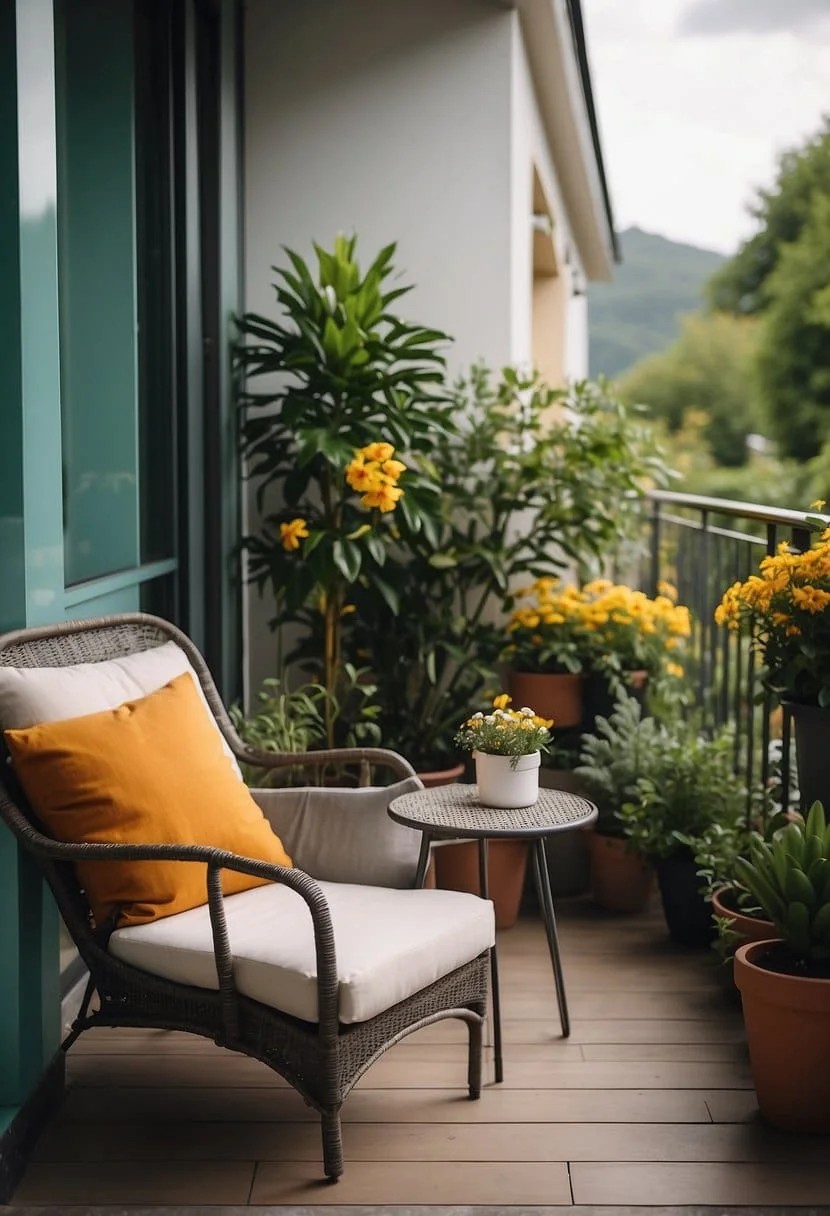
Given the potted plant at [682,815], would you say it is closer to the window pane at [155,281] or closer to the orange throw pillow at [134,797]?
the orange throw pillow at [134,797]

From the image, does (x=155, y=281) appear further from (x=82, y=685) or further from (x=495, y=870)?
(x=495, y=870)

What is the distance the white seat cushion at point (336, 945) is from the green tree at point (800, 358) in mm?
31325

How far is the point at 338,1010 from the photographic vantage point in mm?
2162

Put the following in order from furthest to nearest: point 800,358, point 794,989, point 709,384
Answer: point 709,384
point 800,358
point 794,989

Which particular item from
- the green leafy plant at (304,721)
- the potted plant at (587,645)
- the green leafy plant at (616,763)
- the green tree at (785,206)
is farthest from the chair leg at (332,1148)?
the green tree at (785,206)

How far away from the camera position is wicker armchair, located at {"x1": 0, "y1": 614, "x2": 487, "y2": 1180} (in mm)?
2178

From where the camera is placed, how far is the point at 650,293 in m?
53.6

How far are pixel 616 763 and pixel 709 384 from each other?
4301 centimetres

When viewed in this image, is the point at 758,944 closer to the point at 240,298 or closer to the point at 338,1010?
the point at 338,1010

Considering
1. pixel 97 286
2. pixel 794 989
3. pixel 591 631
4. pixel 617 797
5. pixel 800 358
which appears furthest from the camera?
pixel 800 358

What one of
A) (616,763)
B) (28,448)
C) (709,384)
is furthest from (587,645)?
(709,384)

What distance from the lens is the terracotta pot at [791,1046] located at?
7.77ft

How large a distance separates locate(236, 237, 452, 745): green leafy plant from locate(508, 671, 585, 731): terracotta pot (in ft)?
1.69

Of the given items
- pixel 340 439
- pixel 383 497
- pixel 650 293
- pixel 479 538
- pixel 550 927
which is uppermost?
pixel 650 293
